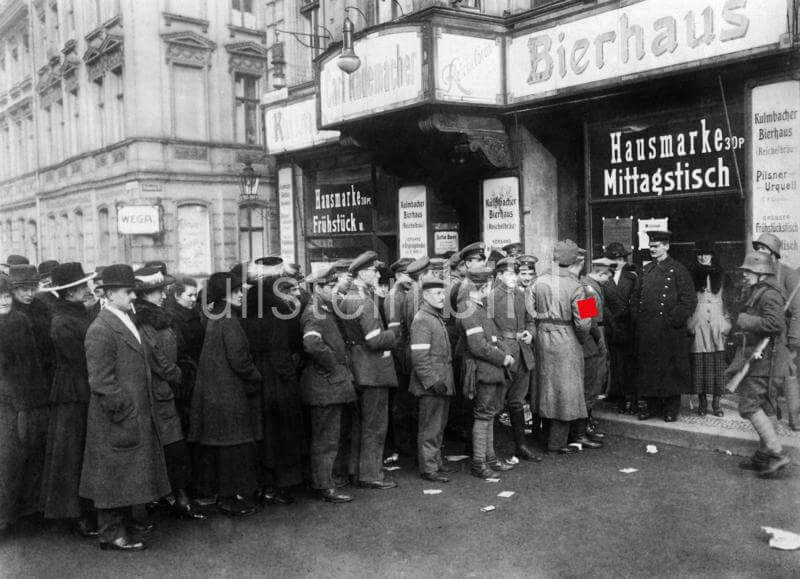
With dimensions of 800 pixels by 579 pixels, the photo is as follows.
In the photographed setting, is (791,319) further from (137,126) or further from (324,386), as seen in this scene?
(137,126)

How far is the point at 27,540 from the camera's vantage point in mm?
5367

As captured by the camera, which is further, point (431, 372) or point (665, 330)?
point (665, 330)

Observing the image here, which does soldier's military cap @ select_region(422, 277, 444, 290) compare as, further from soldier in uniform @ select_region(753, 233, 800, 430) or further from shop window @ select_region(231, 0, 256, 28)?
shop window @ select_region(231, 0, 256, 28)

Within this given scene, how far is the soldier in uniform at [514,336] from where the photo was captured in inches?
269

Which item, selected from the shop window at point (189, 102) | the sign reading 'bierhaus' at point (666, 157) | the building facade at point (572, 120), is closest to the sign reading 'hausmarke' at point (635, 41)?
the building facade at point (572, 120)

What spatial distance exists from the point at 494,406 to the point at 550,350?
94cm

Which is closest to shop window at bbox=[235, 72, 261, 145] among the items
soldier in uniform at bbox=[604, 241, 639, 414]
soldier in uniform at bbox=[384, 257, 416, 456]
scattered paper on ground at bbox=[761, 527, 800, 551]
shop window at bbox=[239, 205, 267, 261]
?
shop window at bbox=[239, 205, 267, 261]

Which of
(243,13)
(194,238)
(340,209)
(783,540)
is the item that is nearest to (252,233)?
(194,238)

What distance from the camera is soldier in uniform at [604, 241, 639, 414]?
787 centimetres

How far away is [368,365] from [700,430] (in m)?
3.34

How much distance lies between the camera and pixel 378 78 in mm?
9930

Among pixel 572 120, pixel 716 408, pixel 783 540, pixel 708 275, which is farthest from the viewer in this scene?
pixel 572 120

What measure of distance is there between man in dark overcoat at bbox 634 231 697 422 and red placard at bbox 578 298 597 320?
0.86 metres

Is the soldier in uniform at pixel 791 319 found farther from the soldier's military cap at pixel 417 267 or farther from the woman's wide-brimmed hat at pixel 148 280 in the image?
the woman's wide-brimmed hat at pixel 148 280
